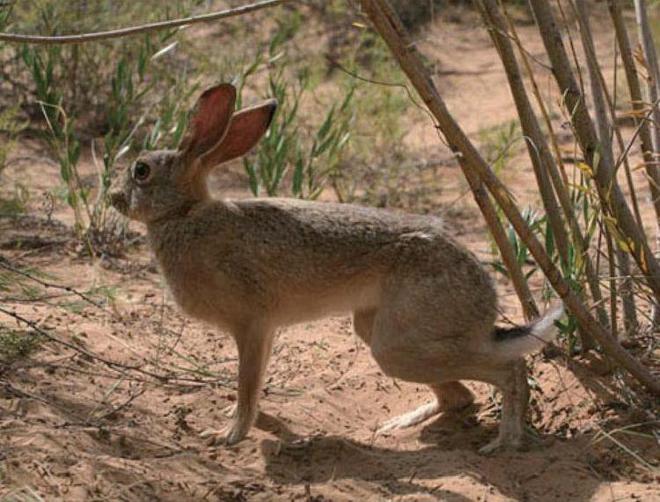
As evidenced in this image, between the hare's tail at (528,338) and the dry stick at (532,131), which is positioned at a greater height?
the dry stick at (532,131)

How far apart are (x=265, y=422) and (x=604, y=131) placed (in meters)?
2.07

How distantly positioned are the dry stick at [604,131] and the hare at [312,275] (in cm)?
52

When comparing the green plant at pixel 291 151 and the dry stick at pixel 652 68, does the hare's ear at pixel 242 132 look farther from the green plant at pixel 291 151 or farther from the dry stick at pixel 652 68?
the dry stick at pixel 652 68

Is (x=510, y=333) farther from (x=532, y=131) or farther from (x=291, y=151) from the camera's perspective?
A: (x=291, y=151)

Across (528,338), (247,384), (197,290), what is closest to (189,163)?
(197,290)

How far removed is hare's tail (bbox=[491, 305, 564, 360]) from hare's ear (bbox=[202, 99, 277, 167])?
146 centimetres

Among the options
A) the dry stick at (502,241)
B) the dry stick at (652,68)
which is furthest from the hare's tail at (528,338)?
the dry stick at (652,68)

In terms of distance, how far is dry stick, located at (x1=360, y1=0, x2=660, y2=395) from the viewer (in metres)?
4.25

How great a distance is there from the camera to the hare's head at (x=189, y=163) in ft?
18.4

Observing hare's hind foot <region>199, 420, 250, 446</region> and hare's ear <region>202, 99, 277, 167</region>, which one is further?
hare's ear <region>202, 99, 277, 167</region>

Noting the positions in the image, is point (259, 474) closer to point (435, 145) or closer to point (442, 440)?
point (442, 440)

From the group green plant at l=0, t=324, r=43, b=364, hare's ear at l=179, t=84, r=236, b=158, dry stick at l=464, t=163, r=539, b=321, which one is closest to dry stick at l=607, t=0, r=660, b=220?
dry stick at l=464, t=163, r=539, b=321

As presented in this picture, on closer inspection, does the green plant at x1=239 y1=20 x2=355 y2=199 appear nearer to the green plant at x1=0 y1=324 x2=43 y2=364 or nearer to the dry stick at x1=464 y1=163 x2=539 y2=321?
the green plant at x1=0 y1=324 x2=43 y2=364

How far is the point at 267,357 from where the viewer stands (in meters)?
5.55
